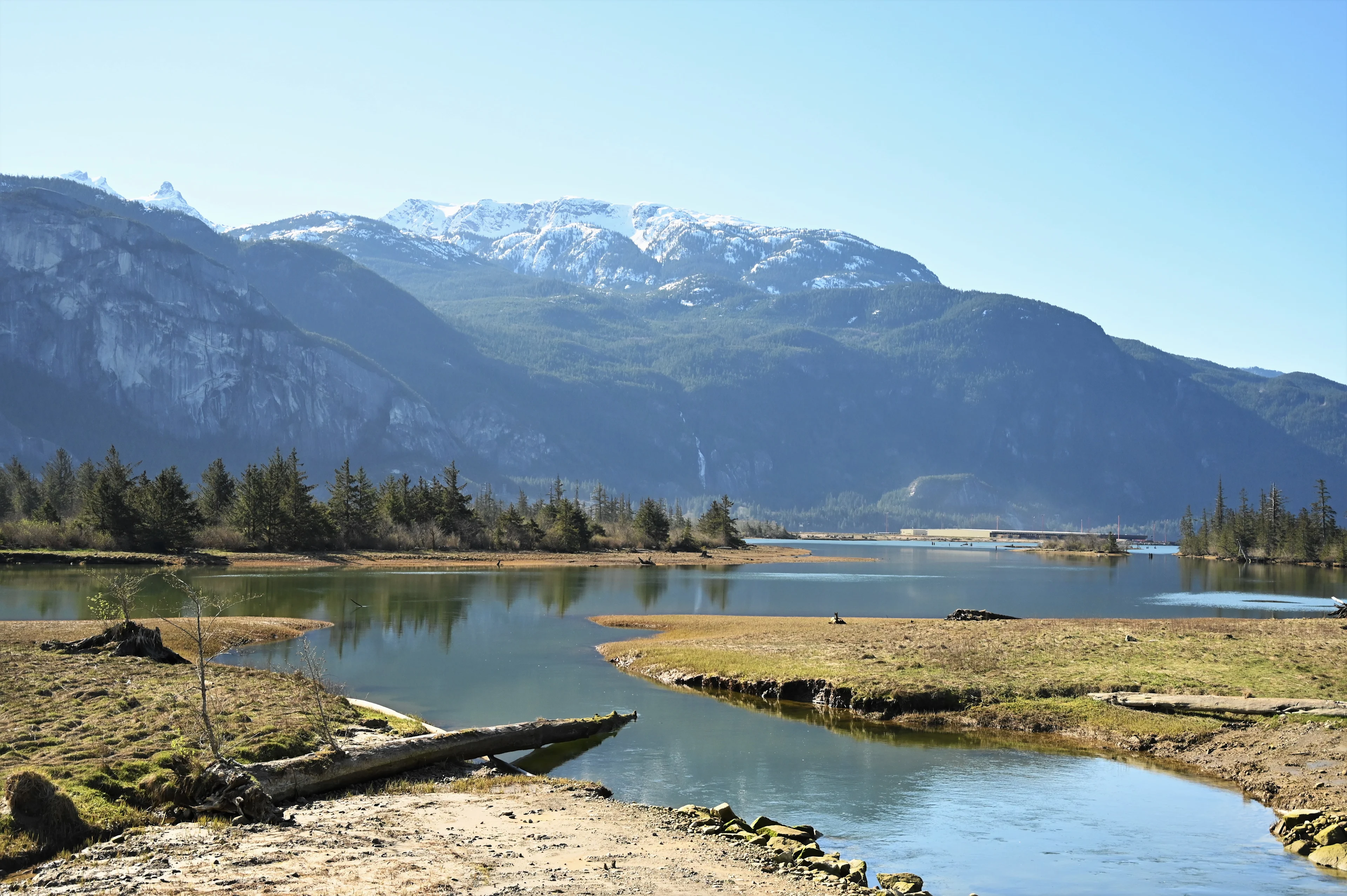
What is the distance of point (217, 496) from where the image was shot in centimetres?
12062

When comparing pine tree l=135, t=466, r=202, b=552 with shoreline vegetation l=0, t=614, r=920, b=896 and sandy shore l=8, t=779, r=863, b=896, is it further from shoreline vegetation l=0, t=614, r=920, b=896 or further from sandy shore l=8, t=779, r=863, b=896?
sandy shore l=8, t=779, r=863, b=896

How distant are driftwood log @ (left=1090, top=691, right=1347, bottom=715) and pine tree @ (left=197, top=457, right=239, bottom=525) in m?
104

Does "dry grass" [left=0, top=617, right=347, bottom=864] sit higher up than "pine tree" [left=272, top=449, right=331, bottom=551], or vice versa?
"pine tree" [left=272, top=449, right=331, bottom=551]

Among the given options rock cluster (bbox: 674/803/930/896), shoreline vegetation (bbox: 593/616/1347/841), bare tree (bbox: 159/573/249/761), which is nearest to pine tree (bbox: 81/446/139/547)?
bare tree (bbox: 159/573/249/761)

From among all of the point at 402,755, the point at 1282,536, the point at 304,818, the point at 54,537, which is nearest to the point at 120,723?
the point at 402,755

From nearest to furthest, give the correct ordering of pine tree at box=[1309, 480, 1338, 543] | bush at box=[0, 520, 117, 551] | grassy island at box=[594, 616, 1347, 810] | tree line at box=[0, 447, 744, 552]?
grassy island at box=[594, 616, 1347, 810], bush at box=[0, 520, 117, 551], tree line at box=[0, 447, 744, 552], pine tree at box=[1309, 480, 1338, 543]

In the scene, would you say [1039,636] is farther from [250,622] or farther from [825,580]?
[825,580]

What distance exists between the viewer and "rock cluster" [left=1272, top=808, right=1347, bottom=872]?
19.2 meters

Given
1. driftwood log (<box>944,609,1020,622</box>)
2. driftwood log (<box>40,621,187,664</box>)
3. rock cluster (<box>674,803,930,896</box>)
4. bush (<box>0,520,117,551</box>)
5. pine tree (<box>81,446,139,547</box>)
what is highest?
pine tree (<box>81,446,139,547</box>)

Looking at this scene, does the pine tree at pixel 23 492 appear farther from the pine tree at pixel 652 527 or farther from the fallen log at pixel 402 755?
the fallen log at pixel 402 755

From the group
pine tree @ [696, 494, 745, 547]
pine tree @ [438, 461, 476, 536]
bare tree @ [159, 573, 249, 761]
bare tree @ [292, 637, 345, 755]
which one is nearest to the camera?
bare tree @ [159, 573, 249, 761]

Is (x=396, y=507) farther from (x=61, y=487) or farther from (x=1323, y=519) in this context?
(x=1323, y=519)

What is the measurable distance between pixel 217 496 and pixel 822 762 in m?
110

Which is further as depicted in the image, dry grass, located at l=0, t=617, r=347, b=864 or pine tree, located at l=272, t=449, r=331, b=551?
pine tree, located at l=272, t=449, r=331, b=551
